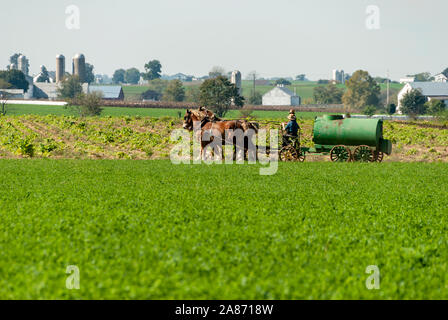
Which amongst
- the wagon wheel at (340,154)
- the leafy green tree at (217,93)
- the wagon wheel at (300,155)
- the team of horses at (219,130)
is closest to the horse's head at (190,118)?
the team of horses at (219,130)

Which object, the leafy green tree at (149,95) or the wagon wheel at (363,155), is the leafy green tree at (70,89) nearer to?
the leafy green tree at (149,95)

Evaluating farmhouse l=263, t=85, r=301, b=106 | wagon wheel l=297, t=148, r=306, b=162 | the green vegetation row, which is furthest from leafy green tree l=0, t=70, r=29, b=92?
wagon wheel l=297, t=148, r=306, b=162

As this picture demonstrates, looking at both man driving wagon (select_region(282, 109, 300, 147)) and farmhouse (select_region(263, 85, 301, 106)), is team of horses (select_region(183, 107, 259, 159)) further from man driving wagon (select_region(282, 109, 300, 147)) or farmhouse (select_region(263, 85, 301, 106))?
farmhouse (select_region(263, 85, 301, 106))

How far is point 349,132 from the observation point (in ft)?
81.4

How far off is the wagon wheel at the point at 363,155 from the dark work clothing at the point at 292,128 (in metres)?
2.76

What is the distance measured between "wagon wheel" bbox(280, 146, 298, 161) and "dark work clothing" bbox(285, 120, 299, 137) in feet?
2.63

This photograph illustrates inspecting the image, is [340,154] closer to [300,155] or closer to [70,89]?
[300,155]

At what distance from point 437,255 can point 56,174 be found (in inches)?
568

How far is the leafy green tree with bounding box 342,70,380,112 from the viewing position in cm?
13025

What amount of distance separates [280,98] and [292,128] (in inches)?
5914

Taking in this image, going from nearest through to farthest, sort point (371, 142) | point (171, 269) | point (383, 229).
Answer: point (171, 269), point (383, 229), point (371, 142)

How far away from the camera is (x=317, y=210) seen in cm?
1288

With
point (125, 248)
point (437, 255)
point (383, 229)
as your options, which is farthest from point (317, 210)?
point (125, 248)

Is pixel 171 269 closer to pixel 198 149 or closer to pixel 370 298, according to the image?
pixel 370 298
